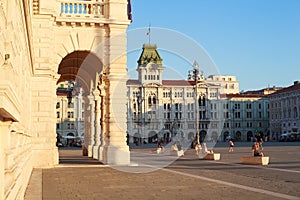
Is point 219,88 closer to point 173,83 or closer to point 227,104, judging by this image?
point 227,104

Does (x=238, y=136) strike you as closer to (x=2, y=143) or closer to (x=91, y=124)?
(x=91, y=124)

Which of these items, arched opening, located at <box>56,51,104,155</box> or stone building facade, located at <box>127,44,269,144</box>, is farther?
stone building facade, located at <box>127,44,269,144</box>

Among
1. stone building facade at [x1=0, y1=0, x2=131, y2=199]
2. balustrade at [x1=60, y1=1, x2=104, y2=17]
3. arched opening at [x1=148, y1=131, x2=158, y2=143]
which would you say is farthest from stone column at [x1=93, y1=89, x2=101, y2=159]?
arched opening at [x1=148, y1=131, x2=158, y2=143]

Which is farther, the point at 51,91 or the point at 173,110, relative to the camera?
the point at 173,110

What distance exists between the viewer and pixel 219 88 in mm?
121000

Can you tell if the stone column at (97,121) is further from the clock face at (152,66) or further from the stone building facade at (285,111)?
the stone building facade at (285,111)

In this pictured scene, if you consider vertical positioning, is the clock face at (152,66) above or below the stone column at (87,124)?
above

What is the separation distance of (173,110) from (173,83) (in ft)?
23.4

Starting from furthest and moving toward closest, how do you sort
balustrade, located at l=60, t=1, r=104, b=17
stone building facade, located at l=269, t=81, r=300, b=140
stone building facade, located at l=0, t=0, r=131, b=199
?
stone building facade, located at l=269, t=81, r=300, b=140 → balustrade, located at l=60, t=1, r=104, b=17 → stone building facade, located at l=0, t=0, r=131, b=199

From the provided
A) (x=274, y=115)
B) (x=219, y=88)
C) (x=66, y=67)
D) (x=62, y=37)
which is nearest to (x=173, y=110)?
(x=219, y=88)

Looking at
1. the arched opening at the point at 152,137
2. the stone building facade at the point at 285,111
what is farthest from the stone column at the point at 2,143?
the arched opening at the point at 152,137

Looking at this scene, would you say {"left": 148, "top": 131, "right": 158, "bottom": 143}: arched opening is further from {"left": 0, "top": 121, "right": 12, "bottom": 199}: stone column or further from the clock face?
{"left": 0, "top": 121, "right": 12, "bottom": 199}: stone column

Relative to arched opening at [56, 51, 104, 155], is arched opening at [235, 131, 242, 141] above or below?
below

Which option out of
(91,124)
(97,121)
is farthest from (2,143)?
(91,124)
